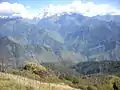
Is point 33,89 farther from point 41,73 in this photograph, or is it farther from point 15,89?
point 41,73

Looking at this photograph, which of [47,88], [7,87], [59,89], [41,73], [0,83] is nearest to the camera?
[7,87]

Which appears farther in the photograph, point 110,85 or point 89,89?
A: point 110,85

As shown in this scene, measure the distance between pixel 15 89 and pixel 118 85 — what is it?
87.2 meters

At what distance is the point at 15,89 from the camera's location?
6297 centimetres

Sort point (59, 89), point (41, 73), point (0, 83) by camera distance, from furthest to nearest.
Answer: point (41, 73)
point (59, 89)
point (0, 83)

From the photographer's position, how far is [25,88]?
223ft

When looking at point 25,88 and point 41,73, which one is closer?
point 25,88

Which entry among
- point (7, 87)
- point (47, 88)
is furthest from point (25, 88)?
point (47, 88)

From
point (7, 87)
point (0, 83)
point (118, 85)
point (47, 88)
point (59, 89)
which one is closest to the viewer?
point (7, 87)

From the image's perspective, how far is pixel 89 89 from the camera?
130875 mm

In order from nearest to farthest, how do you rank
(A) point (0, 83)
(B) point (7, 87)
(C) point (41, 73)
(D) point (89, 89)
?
(B) point (7, 87) → (A) point (0, 83) → (D) point (89, 89) → (C) point (41, 73)

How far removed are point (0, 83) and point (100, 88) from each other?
270 feet

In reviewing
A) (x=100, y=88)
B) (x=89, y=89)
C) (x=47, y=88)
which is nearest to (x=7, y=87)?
(x=47, y=88)

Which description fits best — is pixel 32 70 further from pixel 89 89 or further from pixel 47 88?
pixel 47 88
